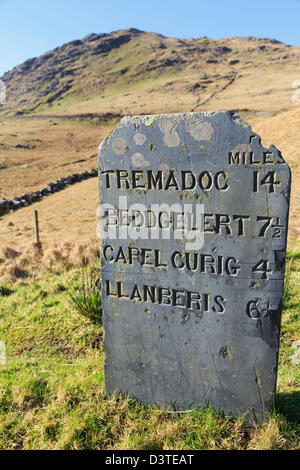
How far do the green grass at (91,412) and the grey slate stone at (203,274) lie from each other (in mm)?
148

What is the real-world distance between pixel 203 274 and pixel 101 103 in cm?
9698

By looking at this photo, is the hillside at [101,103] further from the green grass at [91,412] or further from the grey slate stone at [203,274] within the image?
the green grass at [91,412]

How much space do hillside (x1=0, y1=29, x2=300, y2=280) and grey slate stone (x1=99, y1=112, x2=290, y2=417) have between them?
37.6 inches

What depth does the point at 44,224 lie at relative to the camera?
12.7 m

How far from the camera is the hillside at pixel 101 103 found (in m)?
14.9

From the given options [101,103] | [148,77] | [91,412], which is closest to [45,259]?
[91,412]

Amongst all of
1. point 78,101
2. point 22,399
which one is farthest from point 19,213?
point 78,101

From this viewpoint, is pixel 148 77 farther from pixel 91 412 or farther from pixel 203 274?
pixel 91 412

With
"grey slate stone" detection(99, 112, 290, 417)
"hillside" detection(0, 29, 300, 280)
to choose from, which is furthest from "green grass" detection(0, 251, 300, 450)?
"hillside" detection(0, 29, 300, 280)

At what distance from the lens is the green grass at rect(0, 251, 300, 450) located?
235 centimetres

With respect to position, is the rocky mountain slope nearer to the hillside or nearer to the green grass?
the hillside

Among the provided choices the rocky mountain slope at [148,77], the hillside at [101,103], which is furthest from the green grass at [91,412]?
the rocky mountain slope at [148,77]

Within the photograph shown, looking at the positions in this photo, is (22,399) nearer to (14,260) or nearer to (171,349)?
(171,349)
